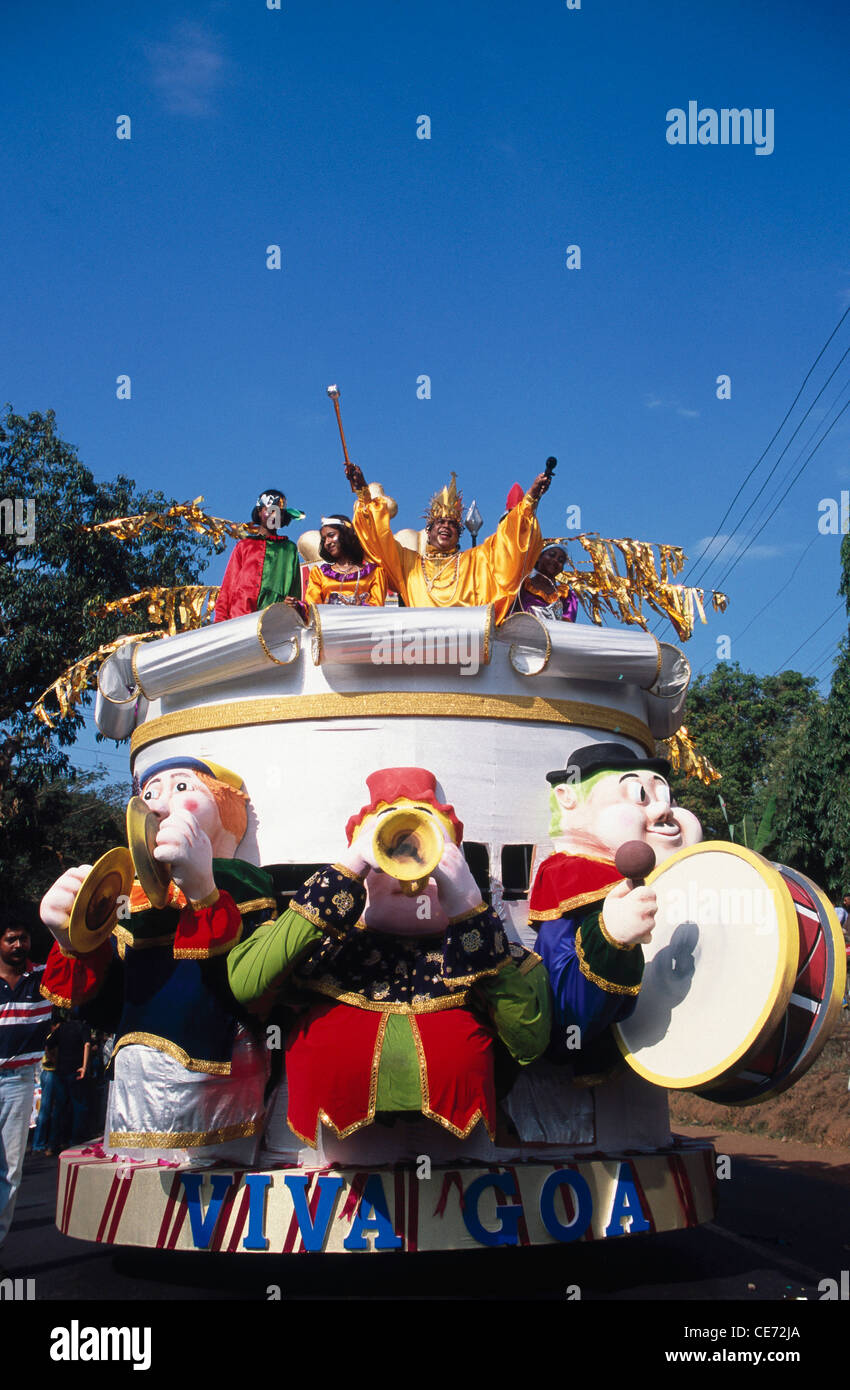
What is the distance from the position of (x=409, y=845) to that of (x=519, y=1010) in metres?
0.92

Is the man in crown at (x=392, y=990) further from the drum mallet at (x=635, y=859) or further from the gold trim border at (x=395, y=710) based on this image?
the gold trim border at (x=395, y=710)

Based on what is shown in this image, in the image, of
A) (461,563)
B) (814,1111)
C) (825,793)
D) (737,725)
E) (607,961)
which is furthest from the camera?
(737,725)

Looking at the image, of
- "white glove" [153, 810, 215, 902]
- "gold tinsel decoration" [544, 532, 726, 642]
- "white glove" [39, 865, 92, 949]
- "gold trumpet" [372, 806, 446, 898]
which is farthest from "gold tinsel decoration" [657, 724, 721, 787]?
"white glove" [39, 865, 92, 949]

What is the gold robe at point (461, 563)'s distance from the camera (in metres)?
7.14

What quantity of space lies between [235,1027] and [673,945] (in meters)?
2.19

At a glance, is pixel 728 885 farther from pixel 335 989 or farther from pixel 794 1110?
pixel 794 1110

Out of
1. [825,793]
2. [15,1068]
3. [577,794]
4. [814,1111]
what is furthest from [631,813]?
[825,793]

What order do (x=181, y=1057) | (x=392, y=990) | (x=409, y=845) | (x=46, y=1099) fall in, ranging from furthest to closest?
(x=46, y=1099) → (x=181, y=1057) → (x=392, y=990) → (x=409, y=845)

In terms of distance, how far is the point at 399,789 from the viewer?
563 cm

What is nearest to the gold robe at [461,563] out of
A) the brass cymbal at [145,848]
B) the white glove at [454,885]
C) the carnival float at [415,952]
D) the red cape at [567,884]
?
the carnival float at [415,952]

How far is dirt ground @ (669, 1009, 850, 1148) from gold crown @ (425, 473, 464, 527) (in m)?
8.10

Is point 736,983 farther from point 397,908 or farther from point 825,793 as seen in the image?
point 825,793

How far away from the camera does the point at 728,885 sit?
5371mm
